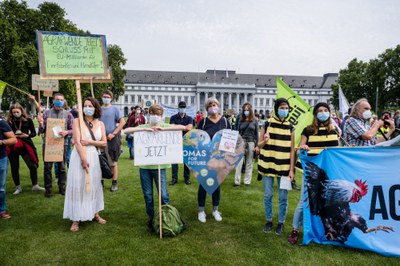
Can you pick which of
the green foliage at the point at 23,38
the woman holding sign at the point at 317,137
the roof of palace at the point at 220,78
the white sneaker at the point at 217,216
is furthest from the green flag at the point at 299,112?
the roof of palace at the point at 220,78

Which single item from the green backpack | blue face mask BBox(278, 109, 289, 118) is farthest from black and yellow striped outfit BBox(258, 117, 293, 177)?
the green backpack

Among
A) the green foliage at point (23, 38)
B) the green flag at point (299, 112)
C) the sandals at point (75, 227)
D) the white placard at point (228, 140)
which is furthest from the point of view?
the green foliage at point (23, 38)

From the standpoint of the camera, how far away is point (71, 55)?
160 inches

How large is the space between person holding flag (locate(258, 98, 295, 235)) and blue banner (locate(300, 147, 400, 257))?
0.93ft

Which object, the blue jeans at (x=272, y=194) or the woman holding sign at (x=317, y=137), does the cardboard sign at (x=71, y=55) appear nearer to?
the blue jeans at (x=272, y=194)

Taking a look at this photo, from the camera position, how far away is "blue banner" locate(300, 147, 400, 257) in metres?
3.47

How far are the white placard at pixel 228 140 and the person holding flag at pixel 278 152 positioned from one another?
0.47m

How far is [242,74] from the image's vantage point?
105 metres

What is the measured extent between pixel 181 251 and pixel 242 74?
10615cm

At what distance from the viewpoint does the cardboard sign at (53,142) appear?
5.56 m

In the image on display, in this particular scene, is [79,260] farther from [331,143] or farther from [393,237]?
[393,237]

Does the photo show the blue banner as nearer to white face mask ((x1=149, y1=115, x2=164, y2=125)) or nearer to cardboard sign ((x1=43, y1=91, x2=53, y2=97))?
white face mask ((x1=149, y1=115, x2=164, y2=125))

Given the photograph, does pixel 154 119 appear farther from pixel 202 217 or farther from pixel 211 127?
pixel 202 217

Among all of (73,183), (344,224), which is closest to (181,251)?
(73,183)
